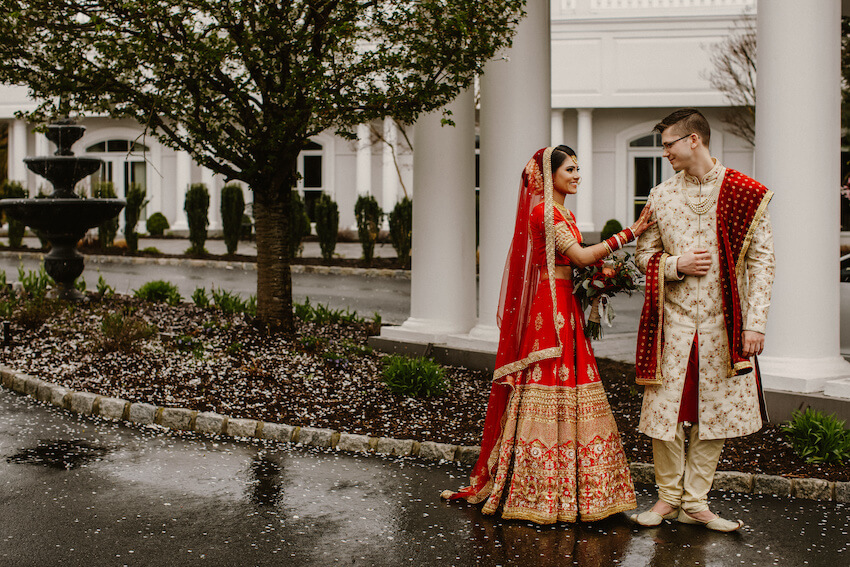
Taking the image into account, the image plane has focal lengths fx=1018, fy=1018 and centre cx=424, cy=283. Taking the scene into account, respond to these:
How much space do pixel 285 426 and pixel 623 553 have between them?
123 inches

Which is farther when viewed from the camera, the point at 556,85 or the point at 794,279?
the point at 556,85

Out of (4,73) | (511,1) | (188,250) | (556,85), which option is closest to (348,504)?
(511,1)

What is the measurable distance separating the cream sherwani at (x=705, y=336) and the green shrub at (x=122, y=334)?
598cm

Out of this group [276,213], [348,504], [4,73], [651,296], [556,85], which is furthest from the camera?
[556,85]

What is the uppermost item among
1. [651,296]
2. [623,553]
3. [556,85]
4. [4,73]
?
[556,85]

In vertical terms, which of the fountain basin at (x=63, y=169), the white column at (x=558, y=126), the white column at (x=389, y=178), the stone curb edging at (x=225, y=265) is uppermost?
the white column at (x=558, y=126)

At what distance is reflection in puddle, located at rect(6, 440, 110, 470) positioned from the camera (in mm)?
6461

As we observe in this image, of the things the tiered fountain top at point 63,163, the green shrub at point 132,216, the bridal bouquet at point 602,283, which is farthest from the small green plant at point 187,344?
the green shrub at point 132,216

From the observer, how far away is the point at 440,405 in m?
7.96

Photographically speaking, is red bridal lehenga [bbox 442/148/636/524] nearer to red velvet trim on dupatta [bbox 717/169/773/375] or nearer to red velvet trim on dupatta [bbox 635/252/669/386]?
red velvet trim on dupatta [bbox 635/252/669/386]

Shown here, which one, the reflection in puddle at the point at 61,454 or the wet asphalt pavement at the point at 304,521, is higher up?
the reflection in puddle at the point at 61,454

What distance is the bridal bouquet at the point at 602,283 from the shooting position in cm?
523

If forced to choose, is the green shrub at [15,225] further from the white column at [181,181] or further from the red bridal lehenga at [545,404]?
the red bridal lehenga at [545,404]

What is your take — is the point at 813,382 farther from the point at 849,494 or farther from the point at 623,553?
the point at 623,553
